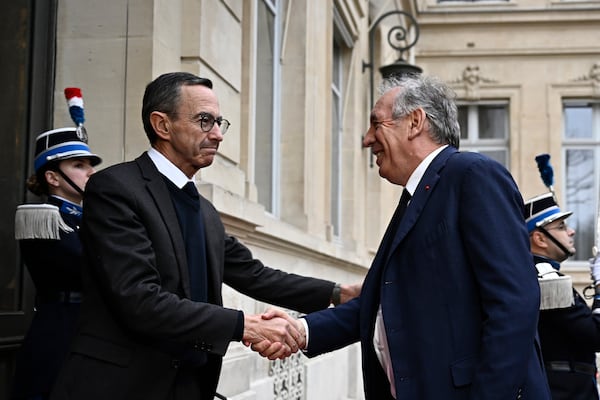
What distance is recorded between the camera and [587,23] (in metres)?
18.2

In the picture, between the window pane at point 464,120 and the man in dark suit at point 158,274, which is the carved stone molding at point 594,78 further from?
the man in dark suit at point 158,274

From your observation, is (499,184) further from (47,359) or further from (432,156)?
(47,359)

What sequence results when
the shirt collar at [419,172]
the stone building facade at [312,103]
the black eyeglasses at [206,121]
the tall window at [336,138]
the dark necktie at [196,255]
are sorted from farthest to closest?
the tall window at [336,138]
the stone building facade at [312,103]
the black eyeglasses at [206,121]
the dark necktie at [196,255]
the shirt collar at [419,172]

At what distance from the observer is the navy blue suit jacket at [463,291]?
9.08ft

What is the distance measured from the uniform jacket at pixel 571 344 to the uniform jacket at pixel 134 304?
187 cm

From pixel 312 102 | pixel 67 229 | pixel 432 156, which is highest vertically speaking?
pixel 312 102

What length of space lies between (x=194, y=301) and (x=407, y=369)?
0.78 meters

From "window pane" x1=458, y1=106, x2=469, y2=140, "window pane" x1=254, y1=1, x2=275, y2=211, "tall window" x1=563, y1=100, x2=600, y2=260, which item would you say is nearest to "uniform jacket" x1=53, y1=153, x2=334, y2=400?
"window pane" x1=254, y1=1, x2=275, y2=211

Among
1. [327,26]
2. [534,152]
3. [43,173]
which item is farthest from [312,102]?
[534,152]

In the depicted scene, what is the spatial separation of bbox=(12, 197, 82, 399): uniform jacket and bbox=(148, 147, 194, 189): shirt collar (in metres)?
0.68

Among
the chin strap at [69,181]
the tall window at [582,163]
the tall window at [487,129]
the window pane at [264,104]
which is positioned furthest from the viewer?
the tall window at [487,129]

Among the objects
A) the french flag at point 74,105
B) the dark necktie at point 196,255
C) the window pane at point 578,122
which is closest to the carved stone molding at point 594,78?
the window pane at point 578,122

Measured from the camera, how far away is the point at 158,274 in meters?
3.11

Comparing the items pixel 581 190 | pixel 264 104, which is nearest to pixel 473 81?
pixel 581 190
